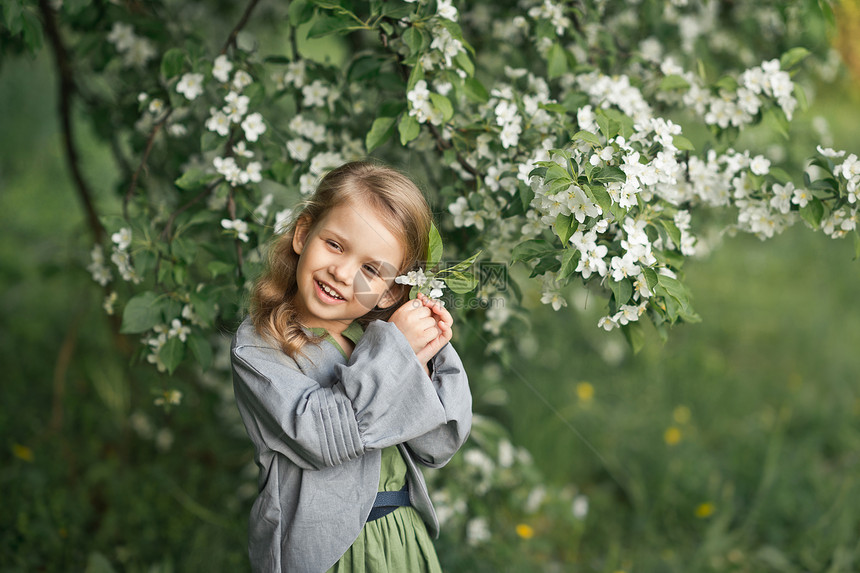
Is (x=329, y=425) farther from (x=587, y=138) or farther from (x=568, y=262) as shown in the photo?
(x=587, y=138)

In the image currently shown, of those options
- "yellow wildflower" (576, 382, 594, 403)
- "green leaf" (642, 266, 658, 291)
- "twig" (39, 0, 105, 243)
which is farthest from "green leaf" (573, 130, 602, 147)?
"yellow wildflower" (576, 382, 594, 403)

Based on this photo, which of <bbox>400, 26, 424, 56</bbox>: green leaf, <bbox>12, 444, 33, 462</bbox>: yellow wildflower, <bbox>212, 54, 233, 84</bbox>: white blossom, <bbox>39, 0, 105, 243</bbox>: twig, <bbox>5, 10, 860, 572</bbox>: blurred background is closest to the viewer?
<bbox>400, 26, 424, 56</bbox>: green leaf

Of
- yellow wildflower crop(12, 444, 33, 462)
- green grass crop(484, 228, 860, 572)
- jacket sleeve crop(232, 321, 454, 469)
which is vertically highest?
jacket sleeve crop(232, 321, 454, 469)

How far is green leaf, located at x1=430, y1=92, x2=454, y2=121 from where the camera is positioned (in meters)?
1.57

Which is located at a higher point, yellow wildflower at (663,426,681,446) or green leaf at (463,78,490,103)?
green leaf at (463,78,490,103)

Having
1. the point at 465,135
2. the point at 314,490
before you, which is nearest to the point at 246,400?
the point at 314,490

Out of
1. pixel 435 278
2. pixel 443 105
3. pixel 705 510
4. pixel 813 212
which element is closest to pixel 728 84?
pixel 813 212

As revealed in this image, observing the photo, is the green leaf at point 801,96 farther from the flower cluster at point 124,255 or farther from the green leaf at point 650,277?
the flower cluster at point 124,255

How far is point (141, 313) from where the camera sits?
1.64 meters

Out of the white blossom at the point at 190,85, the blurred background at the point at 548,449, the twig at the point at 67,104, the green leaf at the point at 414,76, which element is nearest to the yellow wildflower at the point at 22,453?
the blurred background at the point at 548,449

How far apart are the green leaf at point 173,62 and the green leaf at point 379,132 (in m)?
0.55

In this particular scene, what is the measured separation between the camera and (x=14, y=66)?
5.53 metres

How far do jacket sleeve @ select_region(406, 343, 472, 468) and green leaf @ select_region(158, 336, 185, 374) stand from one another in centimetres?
65

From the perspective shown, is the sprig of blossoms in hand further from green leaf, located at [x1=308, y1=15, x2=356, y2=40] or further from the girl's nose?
green leaf, located at [x1=308, y1=15, x2=356, y2=40]
